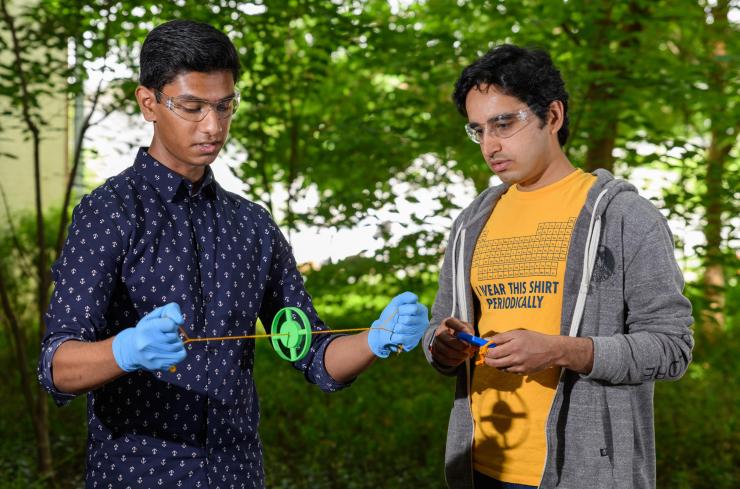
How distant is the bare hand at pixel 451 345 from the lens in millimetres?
2281

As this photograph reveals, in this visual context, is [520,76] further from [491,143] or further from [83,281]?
[83,281]

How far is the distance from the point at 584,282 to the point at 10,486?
14.2 feet

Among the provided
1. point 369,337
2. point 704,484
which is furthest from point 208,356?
point 704,484

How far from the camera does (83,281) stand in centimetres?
176

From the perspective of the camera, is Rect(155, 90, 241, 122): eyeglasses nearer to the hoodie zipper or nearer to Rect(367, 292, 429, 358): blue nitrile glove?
Rect(367, 292, 429, 358): blue nitrile glove

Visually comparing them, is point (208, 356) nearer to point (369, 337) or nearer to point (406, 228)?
point (369, 337)

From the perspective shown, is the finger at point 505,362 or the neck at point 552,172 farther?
the neck at point 552,172

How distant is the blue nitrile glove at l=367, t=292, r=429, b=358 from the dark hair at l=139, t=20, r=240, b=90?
72 cm

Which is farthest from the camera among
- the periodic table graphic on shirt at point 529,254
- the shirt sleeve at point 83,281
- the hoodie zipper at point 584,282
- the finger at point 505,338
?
the periodic table graphic on shirt at point 529,254

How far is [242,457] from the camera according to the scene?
200 centimetres

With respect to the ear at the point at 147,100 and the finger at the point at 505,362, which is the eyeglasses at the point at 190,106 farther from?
the finger at the point at 505,362

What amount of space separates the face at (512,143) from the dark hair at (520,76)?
22mm

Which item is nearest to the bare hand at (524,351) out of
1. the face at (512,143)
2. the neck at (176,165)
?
the face at (512,143)

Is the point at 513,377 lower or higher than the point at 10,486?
higher
